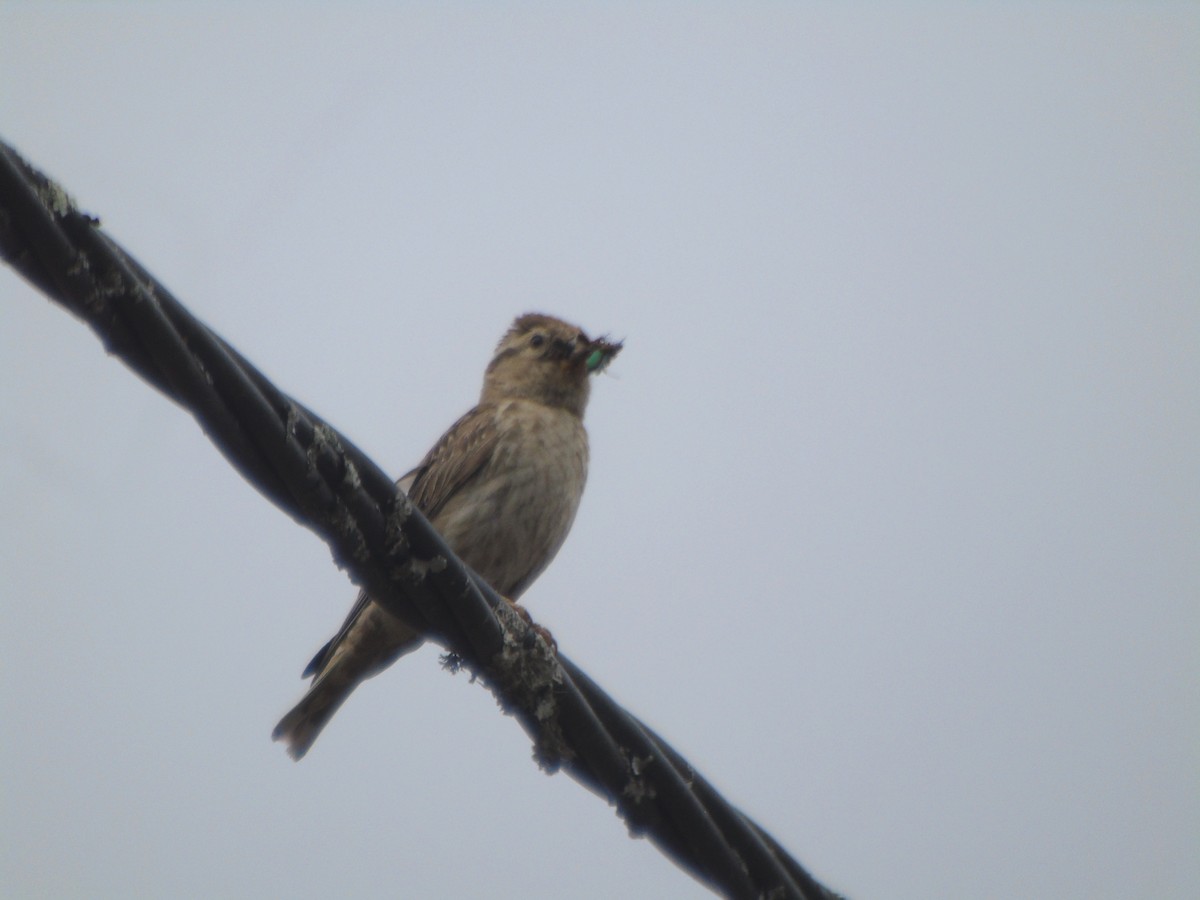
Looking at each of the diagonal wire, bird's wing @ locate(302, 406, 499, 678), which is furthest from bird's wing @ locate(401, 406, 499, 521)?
the diagonal wire

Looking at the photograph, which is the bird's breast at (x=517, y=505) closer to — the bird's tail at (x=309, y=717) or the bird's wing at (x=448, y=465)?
the bird's wing at (x=448, y=465)

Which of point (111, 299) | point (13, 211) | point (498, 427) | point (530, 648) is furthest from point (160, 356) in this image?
point (498, 427)

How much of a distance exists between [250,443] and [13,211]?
0.69 m

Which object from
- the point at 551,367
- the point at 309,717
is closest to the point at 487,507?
the point at 551,367

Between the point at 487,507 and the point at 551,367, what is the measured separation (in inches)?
43.7

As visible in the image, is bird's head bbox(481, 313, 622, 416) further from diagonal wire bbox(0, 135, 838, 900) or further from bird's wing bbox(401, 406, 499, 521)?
diagonal wire bbox(0, 135, 838, 900)

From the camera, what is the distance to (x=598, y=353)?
6602 mm

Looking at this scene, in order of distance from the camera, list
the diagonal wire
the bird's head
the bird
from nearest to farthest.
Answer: the diagonal wire
the bird
the bird's head

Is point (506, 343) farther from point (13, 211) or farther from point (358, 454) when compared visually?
point (13, 211)

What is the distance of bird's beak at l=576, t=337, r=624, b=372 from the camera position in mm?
6492

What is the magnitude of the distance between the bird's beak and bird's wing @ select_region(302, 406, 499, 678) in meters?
0.55

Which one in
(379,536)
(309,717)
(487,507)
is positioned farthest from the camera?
(309,717)

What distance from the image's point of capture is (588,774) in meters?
3.63

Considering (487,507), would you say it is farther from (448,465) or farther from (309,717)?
(309,717)
